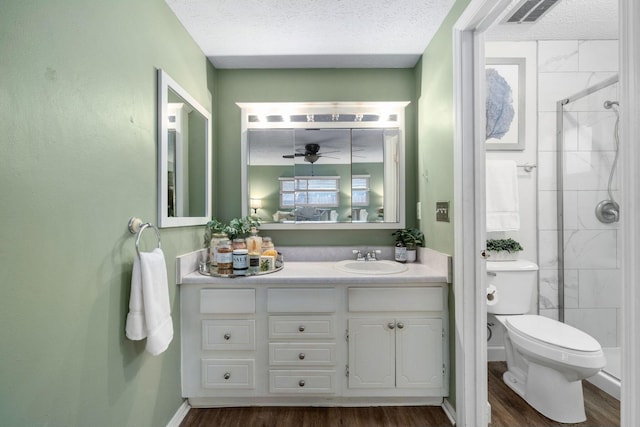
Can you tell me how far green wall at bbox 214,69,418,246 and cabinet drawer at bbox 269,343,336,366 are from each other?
2.64ft

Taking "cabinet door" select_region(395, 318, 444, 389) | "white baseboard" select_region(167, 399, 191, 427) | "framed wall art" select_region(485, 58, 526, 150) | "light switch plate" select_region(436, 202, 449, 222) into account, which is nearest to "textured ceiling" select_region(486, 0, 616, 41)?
"framed wall art" select_region(485, 58, 526, 150)

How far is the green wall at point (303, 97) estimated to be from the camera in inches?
89.8

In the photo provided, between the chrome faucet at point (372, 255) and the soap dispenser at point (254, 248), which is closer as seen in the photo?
the soap dispenser at point (254, 248)

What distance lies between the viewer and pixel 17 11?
78cm

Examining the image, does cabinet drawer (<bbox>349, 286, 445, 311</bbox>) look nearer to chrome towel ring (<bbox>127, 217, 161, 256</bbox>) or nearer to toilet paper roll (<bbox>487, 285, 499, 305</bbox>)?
toilet paper roll (<bbox>487, 285, 499, 305</bbox>)

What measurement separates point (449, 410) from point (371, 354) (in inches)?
21.6

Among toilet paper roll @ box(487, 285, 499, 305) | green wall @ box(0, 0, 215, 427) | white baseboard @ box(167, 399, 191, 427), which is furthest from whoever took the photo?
toilet paper roll @ box(487, 285, 499, 305)

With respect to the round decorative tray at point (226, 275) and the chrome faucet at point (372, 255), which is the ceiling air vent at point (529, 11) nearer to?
the chrome faucet at point (372, 255)

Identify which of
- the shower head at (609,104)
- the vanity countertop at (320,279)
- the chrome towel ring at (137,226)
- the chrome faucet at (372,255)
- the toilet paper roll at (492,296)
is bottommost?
the toilet paper roll at (492,296)

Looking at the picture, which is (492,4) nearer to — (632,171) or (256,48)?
(632,171)

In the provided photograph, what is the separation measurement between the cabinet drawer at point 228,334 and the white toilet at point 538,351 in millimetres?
1625

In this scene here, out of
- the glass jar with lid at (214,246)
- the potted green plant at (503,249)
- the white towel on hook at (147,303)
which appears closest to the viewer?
the white towel on hook at (147,303)

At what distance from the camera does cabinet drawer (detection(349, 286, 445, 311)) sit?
5.72 feet

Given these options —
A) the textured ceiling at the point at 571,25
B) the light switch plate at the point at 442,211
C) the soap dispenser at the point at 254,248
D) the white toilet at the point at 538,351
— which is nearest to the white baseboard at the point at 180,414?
the soap dispenser at the point at 254,248
